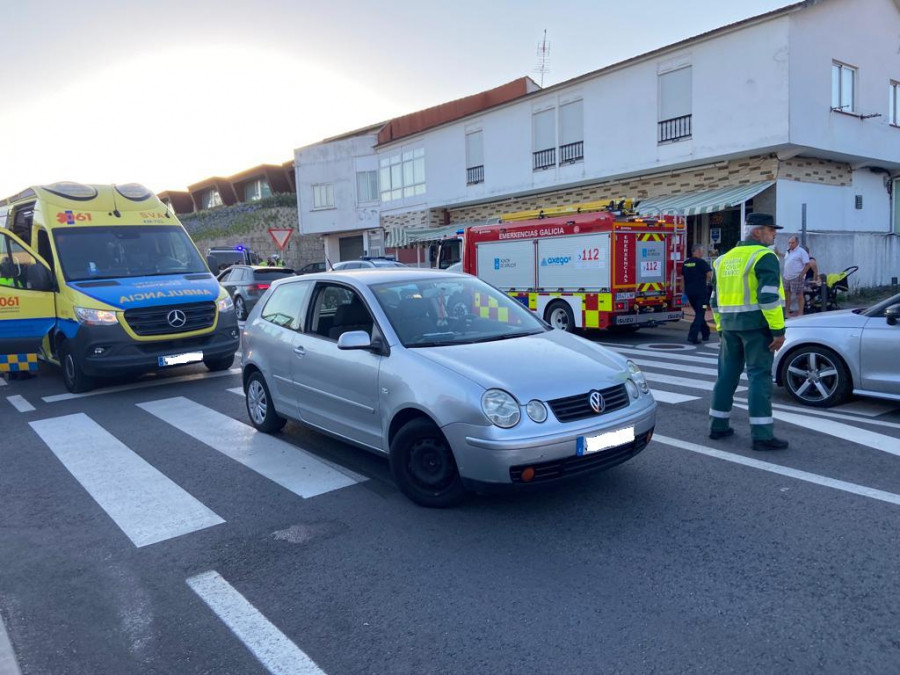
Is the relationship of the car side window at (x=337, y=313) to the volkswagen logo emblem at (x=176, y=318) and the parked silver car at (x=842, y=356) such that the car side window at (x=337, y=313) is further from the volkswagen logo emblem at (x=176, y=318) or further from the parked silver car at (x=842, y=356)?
the parked silver car at (x=842, y=356)

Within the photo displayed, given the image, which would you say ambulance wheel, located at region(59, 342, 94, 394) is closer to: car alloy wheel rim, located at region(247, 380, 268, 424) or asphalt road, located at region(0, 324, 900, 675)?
asphalt road, located at region(0, 324, 900, 675)

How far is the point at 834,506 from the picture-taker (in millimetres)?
4465

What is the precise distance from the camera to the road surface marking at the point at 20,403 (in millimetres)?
8414

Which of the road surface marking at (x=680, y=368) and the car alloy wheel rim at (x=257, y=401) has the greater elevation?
the car alloy wheel rim at (x=257, y=401)

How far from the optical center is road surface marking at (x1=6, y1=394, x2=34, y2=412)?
8414 mm

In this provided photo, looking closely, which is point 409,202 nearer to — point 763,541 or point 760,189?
point 760,189

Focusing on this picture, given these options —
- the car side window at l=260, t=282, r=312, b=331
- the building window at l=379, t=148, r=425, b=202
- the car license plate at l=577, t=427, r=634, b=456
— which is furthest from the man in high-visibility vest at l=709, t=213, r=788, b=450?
the building window at l=379, t=148, r=425, b=202

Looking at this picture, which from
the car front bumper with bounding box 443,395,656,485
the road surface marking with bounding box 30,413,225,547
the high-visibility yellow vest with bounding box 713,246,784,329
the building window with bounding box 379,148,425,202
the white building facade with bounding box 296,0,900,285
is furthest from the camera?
the building window with bounding box 379,148,425,202

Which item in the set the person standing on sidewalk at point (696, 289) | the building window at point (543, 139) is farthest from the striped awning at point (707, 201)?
the building window at point (543, 139)

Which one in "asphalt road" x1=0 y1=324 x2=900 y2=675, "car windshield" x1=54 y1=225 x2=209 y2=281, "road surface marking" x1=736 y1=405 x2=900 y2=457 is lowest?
"asphalt road" x1=0 y1=324 x2=900 y2=675

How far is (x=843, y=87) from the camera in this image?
18.8m

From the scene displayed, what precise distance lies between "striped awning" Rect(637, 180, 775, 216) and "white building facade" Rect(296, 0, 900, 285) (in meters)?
0.06

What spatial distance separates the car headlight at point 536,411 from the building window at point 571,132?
737 inches

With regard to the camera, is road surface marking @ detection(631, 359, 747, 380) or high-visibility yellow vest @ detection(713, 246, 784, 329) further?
road surface marking @ detection(631, 359, 747, 380)
